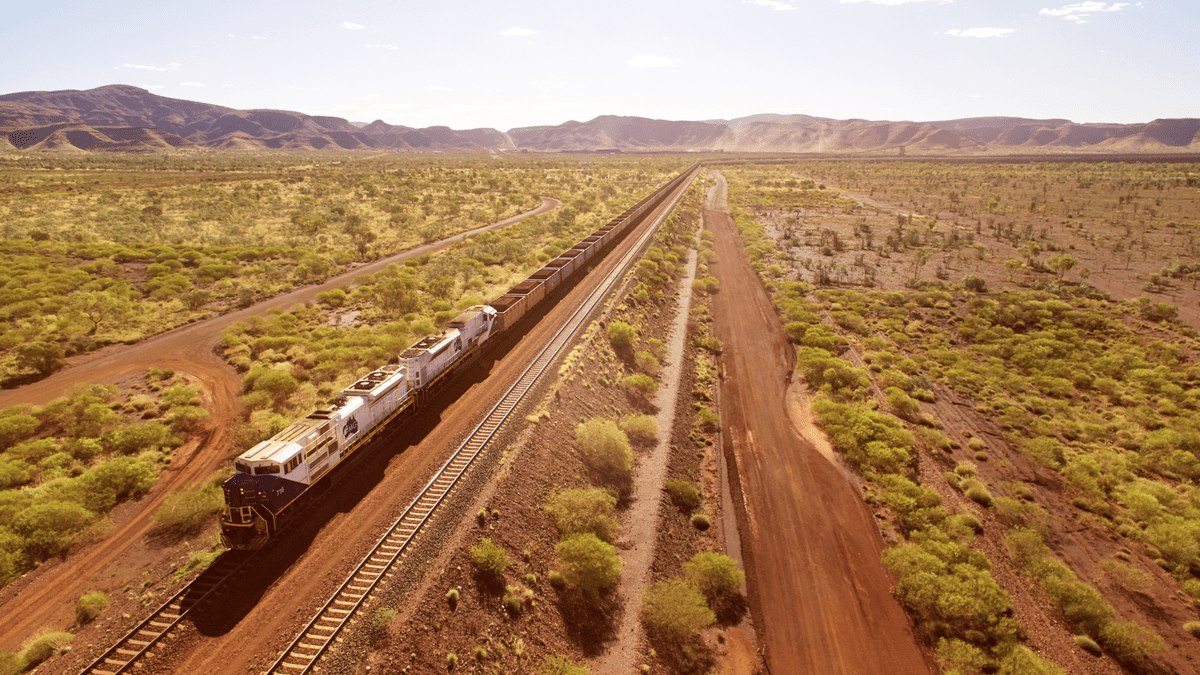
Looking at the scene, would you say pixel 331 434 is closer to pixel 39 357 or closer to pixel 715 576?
pixel 715 576

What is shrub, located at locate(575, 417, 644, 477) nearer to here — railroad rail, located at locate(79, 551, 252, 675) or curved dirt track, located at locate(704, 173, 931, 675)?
curved dirt track, located at locate(704, 173, 931, 675)

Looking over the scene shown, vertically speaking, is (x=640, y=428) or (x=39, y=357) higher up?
(x=39, y=357)

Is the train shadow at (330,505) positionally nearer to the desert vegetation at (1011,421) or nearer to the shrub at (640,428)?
the shrub at (640,428)

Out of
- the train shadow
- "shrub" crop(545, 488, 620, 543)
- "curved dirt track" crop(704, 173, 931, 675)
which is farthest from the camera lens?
"shrub" crop(545, 488, 620, 543)

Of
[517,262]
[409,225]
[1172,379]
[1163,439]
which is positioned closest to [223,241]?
[409,225]

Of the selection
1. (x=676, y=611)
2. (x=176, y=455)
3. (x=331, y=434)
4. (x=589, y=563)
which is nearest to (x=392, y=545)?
(x=331, y=434)

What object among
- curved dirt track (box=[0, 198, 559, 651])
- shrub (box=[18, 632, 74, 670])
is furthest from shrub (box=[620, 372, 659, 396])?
shrub (box=[18, 632, 74, 670])

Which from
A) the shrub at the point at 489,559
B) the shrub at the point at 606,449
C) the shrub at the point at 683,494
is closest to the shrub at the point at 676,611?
the shrub at the point at 683,494
